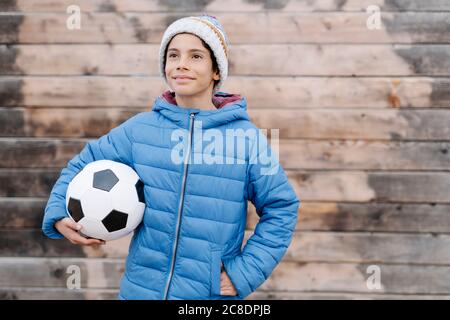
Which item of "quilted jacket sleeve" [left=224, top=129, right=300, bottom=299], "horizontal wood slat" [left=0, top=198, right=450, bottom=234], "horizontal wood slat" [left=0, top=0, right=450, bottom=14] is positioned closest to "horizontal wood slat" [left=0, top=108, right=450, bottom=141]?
"horizontal wood slat" [left=0, top=198, right=450, bottom=234]

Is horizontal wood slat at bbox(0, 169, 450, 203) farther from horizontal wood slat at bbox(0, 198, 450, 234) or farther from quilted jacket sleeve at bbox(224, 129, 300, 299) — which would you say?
quilted jacket sleeve at bbox(224, 129, 300, 299)

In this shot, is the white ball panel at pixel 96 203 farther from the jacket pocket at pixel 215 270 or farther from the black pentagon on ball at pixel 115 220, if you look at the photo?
the jacket pocket at pixel 215 270

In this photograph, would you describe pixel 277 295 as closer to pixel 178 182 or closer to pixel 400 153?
pixel 400 153

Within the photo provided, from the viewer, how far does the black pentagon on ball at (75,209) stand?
5.81ft

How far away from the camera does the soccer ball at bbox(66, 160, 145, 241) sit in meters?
1.77

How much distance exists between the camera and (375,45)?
9.43ft

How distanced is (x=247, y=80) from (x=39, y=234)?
1.61 meters

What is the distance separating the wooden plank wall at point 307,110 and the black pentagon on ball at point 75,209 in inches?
47.6

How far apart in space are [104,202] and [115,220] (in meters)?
0.08

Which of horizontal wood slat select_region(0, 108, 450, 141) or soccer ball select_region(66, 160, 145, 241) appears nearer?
soccer ball select_region(66, 160, 145, 241)

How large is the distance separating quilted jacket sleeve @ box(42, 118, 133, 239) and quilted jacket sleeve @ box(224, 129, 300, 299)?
520mm

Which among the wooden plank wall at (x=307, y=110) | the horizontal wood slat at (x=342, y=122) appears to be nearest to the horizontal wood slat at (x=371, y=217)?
the wooden plank wall at (x=307, y=110)

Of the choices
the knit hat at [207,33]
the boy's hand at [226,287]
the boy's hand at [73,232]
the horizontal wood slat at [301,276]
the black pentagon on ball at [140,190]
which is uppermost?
the knit hat at [207,33]
